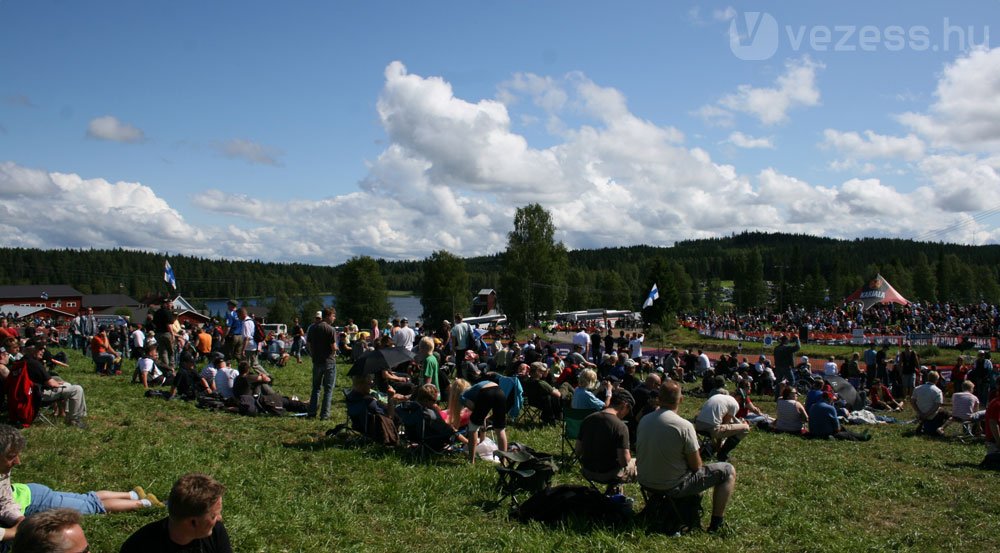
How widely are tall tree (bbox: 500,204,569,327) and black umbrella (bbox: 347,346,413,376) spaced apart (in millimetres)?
50667

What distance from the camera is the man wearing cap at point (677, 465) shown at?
5.90 m

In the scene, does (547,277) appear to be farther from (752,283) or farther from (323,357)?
(323,357)

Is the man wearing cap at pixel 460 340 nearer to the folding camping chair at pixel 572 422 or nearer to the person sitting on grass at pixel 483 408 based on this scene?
the folding camping chair at pixel 572 422

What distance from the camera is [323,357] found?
10.5 m

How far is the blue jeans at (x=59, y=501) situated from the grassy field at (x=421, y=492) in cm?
18

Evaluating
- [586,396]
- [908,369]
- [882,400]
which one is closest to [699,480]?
[586,396]

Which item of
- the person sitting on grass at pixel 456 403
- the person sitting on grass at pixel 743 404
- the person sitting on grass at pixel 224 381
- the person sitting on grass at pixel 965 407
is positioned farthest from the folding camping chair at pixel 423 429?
the person sitting on grass at pixel 965 407

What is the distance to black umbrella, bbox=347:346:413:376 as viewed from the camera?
9.53 meters

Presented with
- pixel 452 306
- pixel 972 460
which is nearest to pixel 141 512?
pixel 972 460

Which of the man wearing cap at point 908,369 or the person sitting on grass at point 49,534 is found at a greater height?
the person sitting on grass at point 49,534

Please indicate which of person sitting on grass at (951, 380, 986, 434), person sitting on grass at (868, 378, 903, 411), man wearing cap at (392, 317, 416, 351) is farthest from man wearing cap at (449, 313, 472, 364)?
person sitting on grass at (868, 378, 903, 411)

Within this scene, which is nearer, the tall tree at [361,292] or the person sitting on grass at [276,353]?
the person sitting on grass at [276,353]

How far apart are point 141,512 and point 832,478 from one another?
323 inches

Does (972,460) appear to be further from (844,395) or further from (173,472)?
(173,472)
